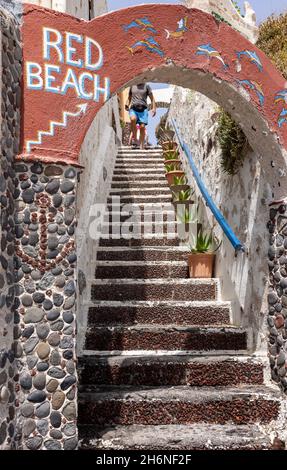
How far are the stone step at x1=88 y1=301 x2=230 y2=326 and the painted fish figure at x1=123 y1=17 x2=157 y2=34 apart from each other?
2.61 metres

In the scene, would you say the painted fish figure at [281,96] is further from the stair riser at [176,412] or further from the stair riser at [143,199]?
the stair riser at [143,199]

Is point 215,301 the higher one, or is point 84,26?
point 84,26

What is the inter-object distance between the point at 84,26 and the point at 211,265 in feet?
10.6

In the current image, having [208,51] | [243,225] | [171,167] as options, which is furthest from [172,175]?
[208,51]

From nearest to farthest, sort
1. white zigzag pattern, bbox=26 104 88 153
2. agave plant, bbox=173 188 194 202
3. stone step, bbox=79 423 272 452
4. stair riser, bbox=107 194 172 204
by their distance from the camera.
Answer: white zigzag pattern, bbox=26 104 88 153 → stone step, bbox=79 423 272 452 → agave plant, bbox=173 188 194 202 → stair riser, bbox=107 194 172 204

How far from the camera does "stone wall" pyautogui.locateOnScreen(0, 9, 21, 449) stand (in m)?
2.96

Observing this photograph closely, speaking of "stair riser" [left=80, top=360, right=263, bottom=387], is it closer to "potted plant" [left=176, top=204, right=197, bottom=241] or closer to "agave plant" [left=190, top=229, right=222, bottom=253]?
"agave plant" [left=190, top=229, right=222, bottom=253]

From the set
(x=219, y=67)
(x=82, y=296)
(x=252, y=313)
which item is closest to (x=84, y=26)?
(x=219, y=67)

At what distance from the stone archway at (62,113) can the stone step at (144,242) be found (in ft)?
9.50

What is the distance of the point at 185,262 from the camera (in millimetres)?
5953

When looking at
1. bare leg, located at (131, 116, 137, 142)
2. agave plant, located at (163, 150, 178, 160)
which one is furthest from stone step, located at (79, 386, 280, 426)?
bare leg, located at (131, 116, 137, 142)

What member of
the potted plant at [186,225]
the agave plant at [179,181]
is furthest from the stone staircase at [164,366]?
the agave plant at [179,181]
